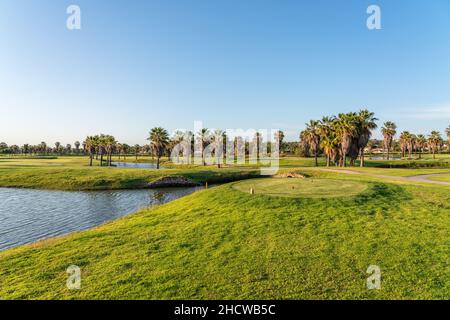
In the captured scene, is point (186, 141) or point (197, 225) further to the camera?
point (186, 141)

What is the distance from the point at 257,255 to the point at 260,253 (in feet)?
0.96

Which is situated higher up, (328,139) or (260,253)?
(328,139)

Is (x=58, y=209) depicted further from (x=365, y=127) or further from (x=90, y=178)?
(x=365, y=127)

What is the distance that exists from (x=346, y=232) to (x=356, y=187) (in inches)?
536

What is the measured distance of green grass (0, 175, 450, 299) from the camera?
409 inches

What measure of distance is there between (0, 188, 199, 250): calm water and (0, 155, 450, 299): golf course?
6.53 metres

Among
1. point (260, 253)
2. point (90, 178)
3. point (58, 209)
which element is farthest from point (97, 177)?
point (260, 253)

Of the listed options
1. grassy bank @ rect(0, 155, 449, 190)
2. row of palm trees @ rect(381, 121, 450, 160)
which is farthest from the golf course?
row of palm trees @ rect(381, 121, 450, 160)

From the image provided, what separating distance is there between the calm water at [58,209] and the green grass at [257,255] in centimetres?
680

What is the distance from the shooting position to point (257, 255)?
527 inches

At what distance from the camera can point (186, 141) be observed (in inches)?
4215

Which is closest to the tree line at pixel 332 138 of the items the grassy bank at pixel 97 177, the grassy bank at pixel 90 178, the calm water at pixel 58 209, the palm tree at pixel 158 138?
the palm tree at pixel 158 138
